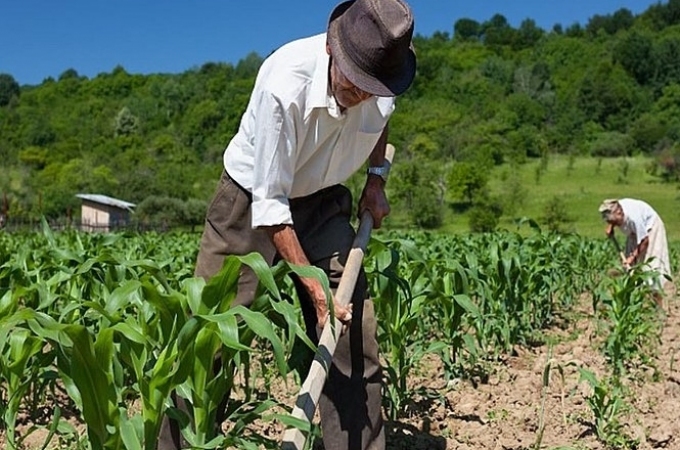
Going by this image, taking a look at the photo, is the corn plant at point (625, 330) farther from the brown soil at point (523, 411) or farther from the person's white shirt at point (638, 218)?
the person's white shirt at point (638, 218)

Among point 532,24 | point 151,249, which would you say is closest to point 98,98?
point 532,24

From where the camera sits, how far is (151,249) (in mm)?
6855

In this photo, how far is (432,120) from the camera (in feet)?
191

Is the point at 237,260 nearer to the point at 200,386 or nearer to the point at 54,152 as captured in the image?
the point at 200,386

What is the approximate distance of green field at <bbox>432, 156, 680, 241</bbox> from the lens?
31.1m

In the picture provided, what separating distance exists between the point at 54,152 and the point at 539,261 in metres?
69.4

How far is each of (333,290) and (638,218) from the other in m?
4.74

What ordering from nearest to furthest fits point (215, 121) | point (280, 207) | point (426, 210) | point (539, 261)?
point (280, 207)
point (539, 261)
point (426, 210)
point (215, 121)

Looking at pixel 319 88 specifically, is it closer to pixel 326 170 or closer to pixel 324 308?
pixel 326 170

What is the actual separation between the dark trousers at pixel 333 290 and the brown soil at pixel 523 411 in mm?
473

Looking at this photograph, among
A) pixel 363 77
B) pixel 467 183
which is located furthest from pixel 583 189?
pixel 363 77

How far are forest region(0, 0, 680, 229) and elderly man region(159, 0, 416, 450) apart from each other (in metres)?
30.9

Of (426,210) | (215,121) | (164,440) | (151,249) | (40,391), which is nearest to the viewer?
(164,440)

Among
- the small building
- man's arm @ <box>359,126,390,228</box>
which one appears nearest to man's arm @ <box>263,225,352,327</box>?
man's arm @ <box>359,126,390,228</box>
